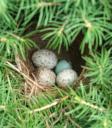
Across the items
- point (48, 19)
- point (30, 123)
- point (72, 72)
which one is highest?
point (48, 19)

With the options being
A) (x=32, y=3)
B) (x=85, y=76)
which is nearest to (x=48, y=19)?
(x=32, y=3)

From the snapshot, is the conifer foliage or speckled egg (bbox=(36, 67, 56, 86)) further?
speckled egg (bbox=(36, 67, 56, 86))

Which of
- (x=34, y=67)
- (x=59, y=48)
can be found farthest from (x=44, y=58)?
(x=59, y=48)

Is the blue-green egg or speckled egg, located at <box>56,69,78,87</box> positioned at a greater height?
the blue-green egg

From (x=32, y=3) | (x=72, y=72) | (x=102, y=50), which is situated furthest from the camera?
(x=72, y=72)

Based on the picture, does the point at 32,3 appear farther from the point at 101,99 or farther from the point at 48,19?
the point at 101,99
